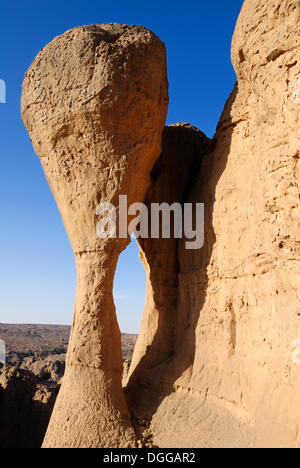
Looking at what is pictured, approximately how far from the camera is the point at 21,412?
32.6 ft

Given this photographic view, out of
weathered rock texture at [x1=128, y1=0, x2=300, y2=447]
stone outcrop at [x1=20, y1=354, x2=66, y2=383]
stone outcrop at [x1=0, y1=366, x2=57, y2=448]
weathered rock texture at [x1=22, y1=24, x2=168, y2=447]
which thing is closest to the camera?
weathered rock texture at [x1=128, y1=0, x2=300, y2=447]

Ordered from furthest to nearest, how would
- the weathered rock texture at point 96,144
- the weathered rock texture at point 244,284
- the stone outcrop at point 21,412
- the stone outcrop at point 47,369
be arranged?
the stone outcrop at point 47,369
the stone outcrop at point 21,412
the weathered rock texture at point 96,144
the weathered rock texture at point 244,284

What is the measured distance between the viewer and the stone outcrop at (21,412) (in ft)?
31.4

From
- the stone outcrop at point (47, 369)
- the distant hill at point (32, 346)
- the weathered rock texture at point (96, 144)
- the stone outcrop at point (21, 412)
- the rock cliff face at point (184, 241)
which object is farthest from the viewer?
the distant hill at point (32, 346)

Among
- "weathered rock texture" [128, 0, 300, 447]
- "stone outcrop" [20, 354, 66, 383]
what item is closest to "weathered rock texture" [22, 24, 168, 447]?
"weathered rock texture" [128, 0, 300, 447]

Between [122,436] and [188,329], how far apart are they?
2.08m

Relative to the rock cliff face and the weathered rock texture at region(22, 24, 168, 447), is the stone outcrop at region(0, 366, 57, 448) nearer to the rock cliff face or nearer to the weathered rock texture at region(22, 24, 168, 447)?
the rock cliff face

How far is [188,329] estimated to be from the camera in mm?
7406

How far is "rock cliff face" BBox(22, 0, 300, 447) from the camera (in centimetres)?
520

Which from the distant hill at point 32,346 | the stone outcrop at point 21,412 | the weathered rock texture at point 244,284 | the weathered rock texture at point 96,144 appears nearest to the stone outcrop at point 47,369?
the distant hill at point 32,346

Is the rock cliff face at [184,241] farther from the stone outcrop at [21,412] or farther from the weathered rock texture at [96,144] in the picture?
the stone outcrop at [21,412]

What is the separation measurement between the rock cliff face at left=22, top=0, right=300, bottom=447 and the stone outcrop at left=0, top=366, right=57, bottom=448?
3339mm

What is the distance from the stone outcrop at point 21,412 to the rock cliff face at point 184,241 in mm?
3339

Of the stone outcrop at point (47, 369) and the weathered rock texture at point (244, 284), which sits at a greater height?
the weathered rock texture at point (244, 284)
